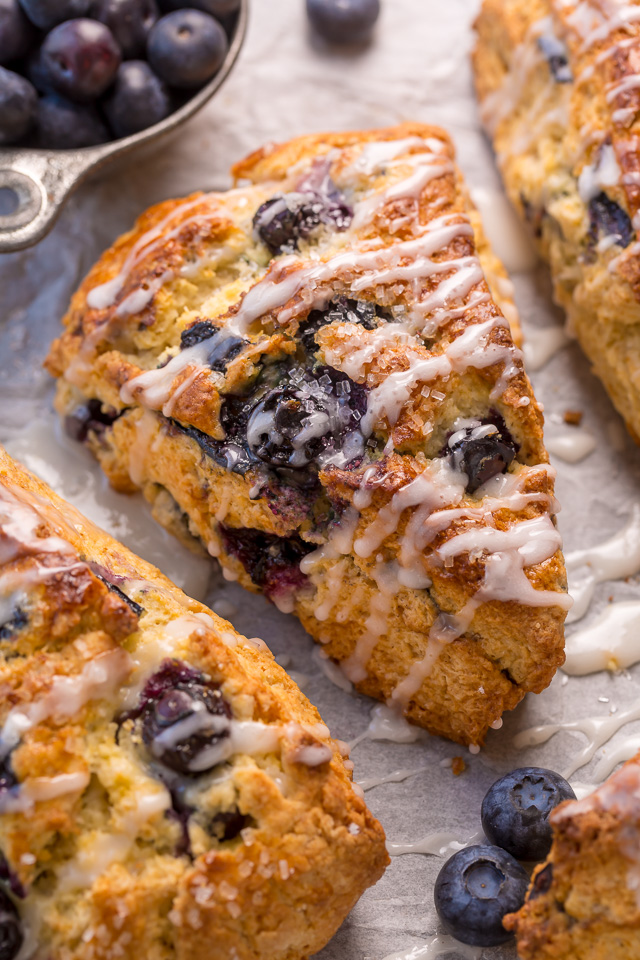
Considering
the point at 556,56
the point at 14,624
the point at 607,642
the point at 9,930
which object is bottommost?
the point at 607,642

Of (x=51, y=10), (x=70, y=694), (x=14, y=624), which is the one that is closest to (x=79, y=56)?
(x=51, y=10)

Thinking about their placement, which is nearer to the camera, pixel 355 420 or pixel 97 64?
pixel 355 420

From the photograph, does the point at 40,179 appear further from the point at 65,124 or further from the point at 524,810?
the point at 524,810

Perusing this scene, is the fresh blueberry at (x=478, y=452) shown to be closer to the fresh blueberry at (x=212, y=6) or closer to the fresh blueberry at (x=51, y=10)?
the fresh blueberry at (x=212, y=6)

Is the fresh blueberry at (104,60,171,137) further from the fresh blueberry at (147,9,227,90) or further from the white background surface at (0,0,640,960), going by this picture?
the white background surface at (0,0,640,960)

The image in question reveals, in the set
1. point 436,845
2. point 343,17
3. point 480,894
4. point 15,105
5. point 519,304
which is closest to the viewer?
point 480,894

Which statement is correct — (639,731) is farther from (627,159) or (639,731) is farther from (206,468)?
(627,159)
